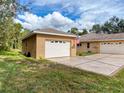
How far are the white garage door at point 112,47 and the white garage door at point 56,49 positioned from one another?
10.9 metres

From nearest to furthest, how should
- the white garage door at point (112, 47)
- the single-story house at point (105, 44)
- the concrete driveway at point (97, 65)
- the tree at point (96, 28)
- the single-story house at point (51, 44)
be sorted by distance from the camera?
the concrete driveway at point (97, 65), the single-story house at point (51, 44), the white garage door at point (112, 47), the single-story house at point (105, 44), the tree at point (96, 28)

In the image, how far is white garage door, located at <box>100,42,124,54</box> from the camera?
2462 cm

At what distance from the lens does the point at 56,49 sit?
16.9 metres

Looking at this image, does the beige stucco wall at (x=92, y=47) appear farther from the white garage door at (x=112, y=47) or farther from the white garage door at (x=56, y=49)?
the white garage door at (x=56, y=49)

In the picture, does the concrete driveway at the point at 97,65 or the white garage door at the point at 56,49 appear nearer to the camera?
the concrete driveway at the point at 97,65

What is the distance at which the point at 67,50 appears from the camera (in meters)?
18.2

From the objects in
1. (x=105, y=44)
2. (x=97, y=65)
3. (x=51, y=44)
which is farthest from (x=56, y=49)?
(x=105, y=44)

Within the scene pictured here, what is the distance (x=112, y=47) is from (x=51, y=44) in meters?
14.0

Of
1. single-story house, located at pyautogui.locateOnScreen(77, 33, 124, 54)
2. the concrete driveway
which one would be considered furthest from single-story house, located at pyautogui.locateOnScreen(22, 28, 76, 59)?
single-story house, located at pyautogui.locateOnScreen(77, 33, 124, 54)

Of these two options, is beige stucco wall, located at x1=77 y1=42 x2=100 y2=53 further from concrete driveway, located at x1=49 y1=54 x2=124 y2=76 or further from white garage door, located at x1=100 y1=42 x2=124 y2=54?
concrete driveway, located at x1=49 y1=54 x2=124 y2=76

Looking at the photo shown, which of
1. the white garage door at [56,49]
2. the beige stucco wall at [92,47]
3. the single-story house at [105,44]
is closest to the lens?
the white garage door at [56,49]

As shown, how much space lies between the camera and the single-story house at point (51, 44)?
15.4m

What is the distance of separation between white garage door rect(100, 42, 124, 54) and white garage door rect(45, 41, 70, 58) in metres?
10.9

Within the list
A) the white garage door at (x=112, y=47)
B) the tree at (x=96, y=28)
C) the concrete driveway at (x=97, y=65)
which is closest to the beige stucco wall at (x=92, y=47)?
the white garage door at (x=112, y=47)
